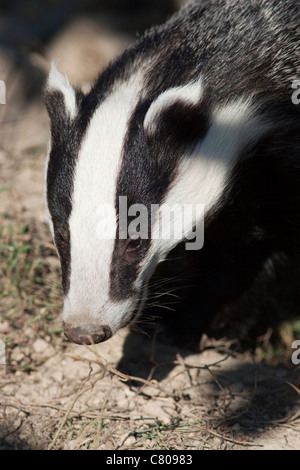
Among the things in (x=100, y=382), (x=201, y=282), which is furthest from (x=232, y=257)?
(x=100, y=382)

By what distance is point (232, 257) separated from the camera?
349cm

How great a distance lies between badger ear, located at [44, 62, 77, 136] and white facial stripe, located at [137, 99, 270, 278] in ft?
1.80

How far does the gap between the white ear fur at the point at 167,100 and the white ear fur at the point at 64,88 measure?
1.26ft

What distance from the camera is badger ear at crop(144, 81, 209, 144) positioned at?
8.75 feet

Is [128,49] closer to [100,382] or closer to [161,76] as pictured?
[161,76]

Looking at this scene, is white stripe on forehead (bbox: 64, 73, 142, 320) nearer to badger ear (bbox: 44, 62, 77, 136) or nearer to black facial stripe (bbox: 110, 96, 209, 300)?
black facial stripe (bbox: 110, 96, 209, 300)

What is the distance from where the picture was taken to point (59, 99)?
2971 mm

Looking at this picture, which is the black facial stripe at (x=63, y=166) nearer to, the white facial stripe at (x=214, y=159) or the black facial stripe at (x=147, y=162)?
the black facial stripe at (x=147, y=162)


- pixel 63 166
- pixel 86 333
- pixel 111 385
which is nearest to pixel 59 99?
pixel 63 166

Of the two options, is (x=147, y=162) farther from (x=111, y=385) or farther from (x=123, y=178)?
(x=111, y=385)

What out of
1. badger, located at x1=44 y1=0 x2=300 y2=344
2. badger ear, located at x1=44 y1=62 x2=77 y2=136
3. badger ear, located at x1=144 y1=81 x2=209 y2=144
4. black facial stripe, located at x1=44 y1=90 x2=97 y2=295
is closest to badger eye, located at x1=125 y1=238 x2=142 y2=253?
badger, located at x1=44 y1=0 x2=300 y2=344

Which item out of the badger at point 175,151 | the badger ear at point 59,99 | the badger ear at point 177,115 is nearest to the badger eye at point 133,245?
the badger at point 175,151

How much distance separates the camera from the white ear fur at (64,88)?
2906 millimetres

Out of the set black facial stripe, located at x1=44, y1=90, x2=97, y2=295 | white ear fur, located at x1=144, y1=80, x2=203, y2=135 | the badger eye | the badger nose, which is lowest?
the badger nose
